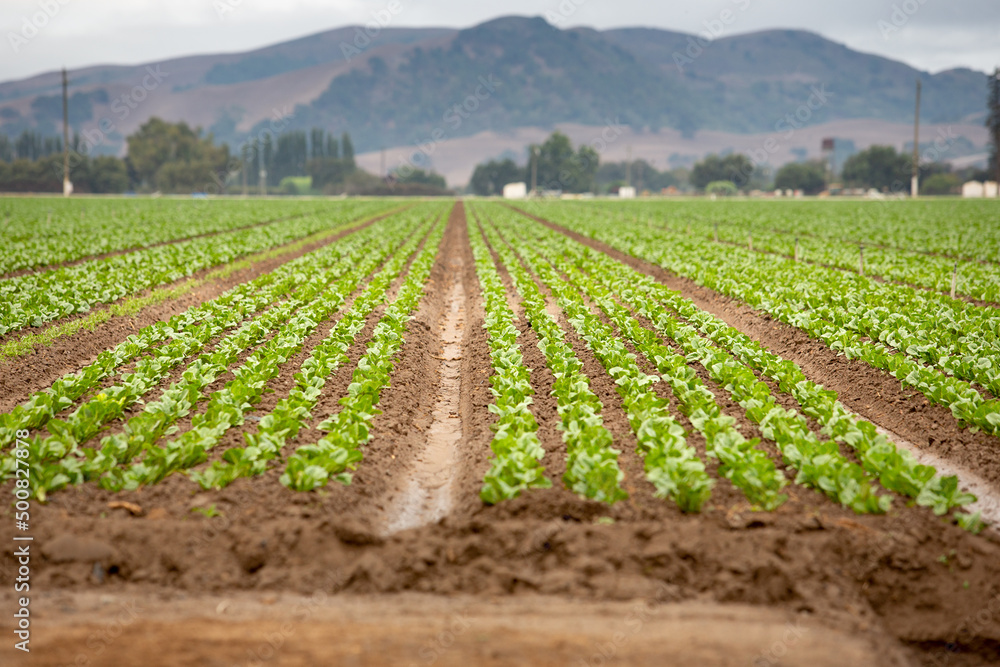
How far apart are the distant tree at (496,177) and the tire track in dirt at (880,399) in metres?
133

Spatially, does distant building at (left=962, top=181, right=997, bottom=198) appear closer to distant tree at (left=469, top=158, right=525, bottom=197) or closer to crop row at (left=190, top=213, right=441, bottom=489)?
distant tree at (left=469, top=158, right=525, bottom=197)

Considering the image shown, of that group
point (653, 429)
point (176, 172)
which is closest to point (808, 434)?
point (653, 429)

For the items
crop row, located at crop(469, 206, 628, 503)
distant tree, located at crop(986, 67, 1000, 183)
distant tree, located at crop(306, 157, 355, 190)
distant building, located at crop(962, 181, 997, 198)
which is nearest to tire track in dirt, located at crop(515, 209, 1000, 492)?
crop row, located at crop(469, 206, 628, 503)

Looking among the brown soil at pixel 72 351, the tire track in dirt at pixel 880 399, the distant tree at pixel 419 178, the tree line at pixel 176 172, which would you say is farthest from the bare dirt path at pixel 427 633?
the distant tree at pixel 419 178

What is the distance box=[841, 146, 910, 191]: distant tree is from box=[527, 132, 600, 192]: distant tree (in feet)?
165

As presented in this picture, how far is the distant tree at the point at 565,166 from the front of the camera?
14650 cm

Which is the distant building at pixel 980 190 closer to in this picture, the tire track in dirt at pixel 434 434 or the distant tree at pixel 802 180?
the distant tree at pixel 802 180

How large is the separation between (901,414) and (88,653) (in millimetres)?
7709

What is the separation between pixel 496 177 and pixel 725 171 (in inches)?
1793

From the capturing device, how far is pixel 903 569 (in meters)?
4.73

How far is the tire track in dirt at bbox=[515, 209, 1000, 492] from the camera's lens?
22.0 feet

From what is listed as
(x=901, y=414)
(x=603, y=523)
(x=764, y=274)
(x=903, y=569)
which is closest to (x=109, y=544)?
(x=603, y=523)

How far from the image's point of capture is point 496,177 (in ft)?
472

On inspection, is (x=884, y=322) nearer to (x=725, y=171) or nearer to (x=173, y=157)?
(x=725, y=171)
